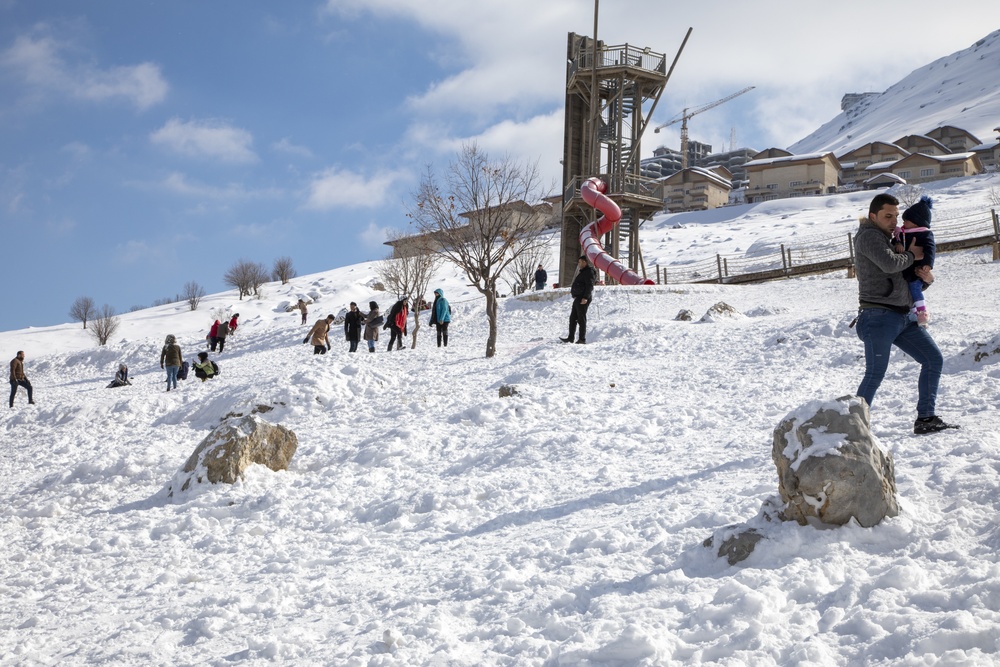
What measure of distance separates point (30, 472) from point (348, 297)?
3889 centimetres

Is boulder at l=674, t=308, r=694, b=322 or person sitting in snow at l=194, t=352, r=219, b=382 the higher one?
boulder at l=674, t=308, r=694, b=322

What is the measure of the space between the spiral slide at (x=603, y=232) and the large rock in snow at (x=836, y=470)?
24245 mm

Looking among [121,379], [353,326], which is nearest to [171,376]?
[121,379]

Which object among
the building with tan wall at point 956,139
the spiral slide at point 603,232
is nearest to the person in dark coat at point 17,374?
the spiral slide at point 603,232

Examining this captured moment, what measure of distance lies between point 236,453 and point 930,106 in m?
166

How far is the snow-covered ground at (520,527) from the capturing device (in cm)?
352

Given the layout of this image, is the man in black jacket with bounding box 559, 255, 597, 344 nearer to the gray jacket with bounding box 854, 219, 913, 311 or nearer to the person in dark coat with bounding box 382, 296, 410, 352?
the person in dark coat with bounding box 382, 296, 410, 352

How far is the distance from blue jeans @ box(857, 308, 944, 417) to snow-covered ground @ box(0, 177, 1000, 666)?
51cm

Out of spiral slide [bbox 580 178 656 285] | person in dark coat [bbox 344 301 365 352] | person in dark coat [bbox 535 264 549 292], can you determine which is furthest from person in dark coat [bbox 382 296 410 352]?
person in dark coat [bbox 535 264 549 292]

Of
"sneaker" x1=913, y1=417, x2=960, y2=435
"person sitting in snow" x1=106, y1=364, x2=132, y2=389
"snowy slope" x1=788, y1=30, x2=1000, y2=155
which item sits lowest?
"person sitting in snow" x1=106, y1=364, x2=132, y2=389

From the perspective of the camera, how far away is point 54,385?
81.8 ft

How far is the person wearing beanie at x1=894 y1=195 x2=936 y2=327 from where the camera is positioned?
5379 millimetres

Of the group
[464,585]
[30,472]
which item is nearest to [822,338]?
[464,585]

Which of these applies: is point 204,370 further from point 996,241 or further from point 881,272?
point 996,241
